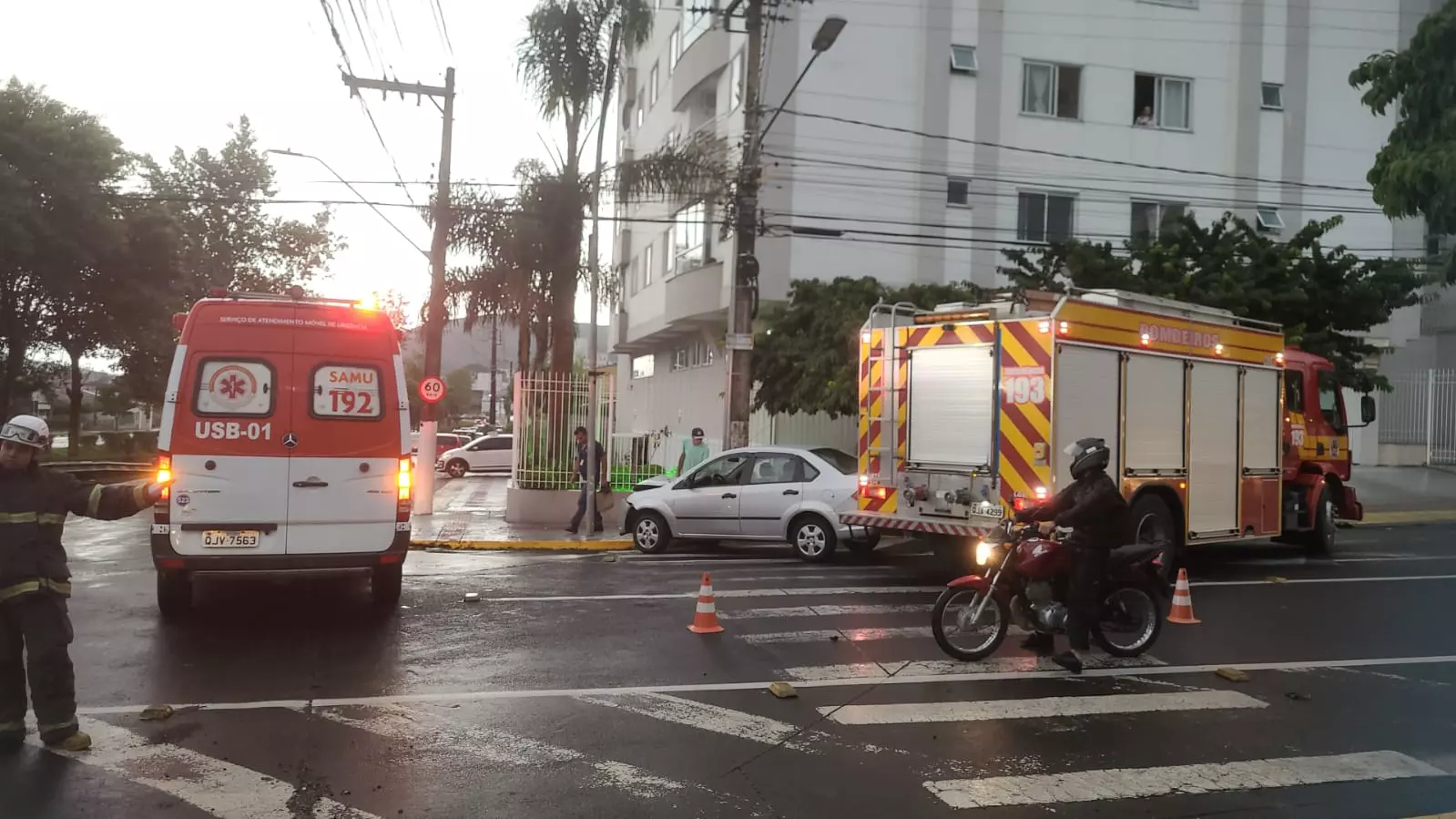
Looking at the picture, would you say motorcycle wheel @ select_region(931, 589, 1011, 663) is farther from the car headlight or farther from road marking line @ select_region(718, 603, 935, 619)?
road marking line @ select_region(718, 603, 935, 619)

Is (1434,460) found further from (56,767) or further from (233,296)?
(56,767)

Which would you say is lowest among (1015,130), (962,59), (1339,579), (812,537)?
(1339,579)

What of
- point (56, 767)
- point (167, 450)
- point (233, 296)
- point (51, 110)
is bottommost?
point (56, 767)

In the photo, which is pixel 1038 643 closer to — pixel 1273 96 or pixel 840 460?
pixel 840 460

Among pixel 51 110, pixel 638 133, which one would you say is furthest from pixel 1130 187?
pixel 51 110

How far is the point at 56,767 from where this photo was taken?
5191mm

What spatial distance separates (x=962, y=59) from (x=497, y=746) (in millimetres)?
21908

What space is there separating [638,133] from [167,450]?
90.7ft

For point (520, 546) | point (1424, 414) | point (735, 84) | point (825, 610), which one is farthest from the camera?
point (1424, 414)

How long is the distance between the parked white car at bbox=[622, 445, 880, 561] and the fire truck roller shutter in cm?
294

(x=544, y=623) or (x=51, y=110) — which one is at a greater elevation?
(x=51, y=110)

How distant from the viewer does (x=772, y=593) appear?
10.5 m

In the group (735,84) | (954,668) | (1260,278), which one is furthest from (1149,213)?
(954,668)

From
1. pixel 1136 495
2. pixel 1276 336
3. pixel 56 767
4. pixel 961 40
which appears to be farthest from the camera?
pixel 961 40
